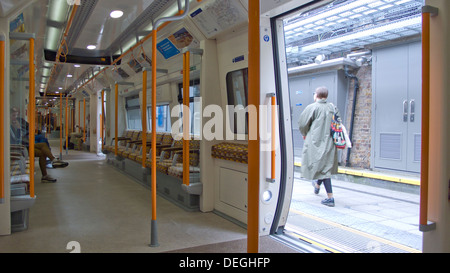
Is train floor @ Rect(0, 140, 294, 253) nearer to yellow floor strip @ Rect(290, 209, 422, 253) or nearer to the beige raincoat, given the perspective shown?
yellow floor strip @ Rect(290, 209, 422, 253)

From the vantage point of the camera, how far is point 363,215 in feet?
15.1

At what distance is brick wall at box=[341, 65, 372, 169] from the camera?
7957 mm

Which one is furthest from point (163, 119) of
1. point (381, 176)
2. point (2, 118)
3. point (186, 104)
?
point (381, 176)

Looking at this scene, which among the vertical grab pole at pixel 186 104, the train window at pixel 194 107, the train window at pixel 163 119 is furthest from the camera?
the train window at pixel 163 119

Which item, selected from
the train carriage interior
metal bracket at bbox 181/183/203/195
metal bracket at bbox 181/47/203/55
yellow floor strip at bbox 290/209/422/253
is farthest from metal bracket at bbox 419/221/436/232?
metal bracket at bbox 181/47/203/55

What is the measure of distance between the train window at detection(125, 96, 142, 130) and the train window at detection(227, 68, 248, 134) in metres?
5.58

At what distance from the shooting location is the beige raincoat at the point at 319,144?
5062 millimetres

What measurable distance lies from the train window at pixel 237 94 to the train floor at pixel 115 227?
3.87 ft

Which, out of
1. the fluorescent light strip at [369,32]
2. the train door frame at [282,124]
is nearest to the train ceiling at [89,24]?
the train door frame at [282,124]

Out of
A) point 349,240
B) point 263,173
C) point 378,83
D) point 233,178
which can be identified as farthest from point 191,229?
point 378,83

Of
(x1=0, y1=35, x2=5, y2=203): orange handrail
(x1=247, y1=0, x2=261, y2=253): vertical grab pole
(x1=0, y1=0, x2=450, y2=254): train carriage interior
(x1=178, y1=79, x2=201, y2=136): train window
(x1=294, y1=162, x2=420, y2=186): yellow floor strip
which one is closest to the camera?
(x1=247, y1=0, x2=261, y2=253): vertical grab pole

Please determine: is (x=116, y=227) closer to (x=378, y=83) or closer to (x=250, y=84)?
(x=250, y=84)

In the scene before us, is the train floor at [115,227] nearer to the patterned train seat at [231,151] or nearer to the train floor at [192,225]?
the train floor at [192,225]

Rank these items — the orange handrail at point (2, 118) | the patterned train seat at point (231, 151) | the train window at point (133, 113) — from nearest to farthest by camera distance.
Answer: the orange handrail at point (2, 118) → the patterned train seat at point (231, 151) → the train window at point (133, 113)
